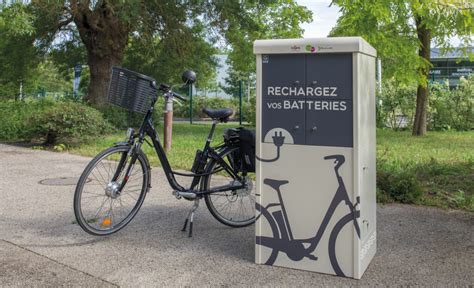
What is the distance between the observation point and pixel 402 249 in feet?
13.5

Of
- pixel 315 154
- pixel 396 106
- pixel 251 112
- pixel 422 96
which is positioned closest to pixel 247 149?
pixel 315 154

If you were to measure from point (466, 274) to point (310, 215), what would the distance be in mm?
1112

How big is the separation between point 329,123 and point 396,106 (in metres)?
14.4

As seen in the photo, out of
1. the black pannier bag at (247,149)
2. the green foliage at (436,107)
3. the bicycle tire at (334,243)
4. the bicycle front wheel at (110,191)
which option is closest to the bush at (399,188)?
the black pannier bag at (247,149)

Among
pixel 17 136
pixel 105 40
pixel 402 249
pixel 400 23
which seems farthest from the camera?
pixel 105 40

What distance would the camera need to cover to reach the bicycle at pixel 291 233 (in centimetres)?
354

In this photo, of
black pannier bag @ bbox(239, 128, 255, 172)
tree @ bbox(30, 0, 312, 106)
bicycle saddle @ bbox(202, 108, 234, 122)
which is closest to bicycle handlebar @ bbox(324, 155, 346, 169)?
black pannier bag @ bbox(239, 128, 255, 172)

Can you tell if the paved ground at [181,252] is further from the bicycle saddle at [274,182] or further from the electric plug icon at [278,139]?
the electric plug icon at [278,139]

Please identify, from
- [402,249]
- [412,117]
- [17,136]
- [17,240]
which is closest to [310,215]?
[402,249]

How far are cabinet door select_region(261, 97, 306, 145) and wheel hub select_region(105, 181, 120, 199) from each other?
1397mm

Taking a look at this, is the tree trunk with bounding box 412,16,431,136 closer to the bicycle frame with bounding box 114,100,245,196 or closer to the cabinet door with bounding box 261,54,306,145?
the bicycle frame with bounding box 114,100,245,196

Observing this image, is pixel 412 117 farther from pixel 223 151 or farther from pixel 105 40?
pixel 223 151

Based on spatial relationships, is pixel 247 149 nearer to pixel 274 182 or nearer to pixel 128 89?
pixel 274 182

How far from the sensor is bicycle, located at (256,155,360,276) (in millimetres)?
3541
